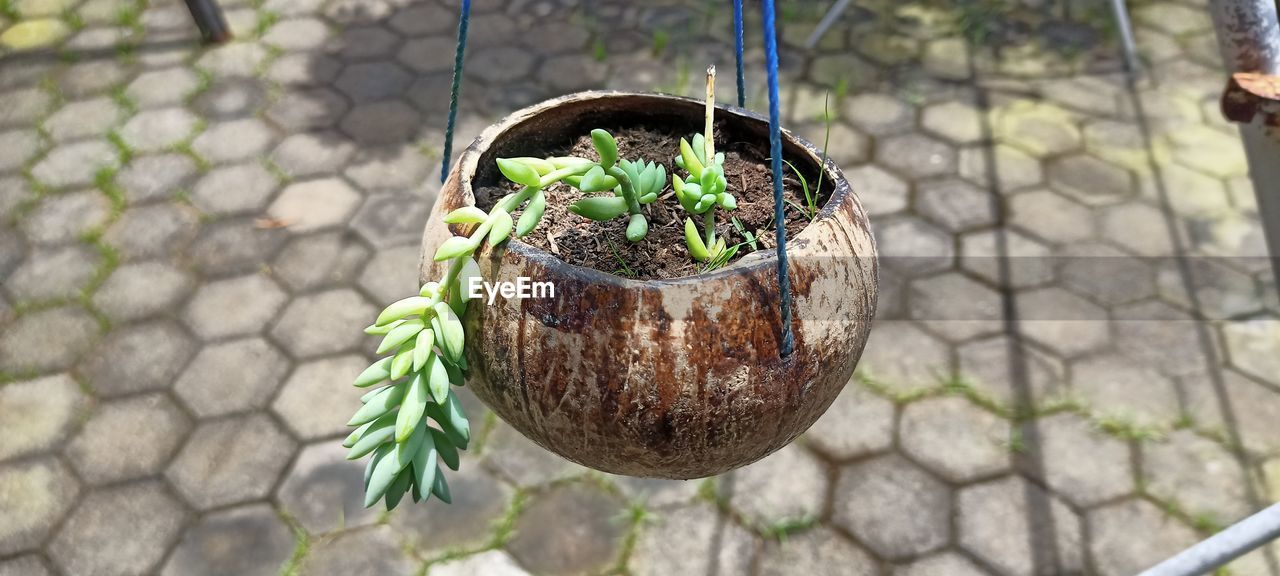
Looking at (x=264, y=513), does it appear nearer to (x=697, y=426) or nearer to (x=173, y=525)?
(x=173, y=525)

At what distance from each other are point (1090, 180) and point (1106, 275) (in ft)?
1.67

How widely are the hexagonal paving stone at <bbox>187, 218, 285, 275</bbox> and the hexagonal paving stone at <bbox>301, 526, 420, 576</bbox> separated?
1146 mm

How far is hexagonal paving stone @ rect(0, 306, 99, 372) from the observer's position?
8.77ft

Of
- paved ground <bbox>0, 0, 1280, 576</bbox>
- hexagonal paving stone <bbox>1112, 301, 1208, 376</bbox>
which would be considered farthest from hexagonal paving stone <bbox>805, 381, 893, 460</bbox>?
hexagonal paving stone <bbox>1112, 301, 1208, 376</bbox>

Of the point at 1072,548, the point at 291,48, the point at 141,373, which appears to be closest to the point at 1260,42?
the point at 1072,548

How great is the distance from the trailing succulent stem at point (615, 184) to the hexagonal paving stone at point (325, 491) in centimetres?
157

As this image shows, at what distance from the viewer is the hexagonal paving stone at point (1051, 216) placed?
3.03 m

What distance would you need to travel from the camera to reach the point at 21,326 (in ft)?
9.10

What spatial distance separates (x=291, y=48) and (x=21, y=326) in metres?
1.72

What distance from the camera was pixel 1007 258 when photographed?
9.71 ft

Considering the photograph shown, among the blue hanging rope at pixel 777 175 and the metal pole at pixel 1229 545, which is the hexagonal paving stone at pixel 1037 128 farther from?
the blue hanging rope at pixel 777 175

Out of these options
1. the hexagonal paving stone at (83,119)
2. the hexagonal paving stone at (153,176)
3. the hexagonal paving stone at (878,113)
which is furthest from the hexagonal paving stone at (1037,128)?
the hexagonal paving stone at (83,119)

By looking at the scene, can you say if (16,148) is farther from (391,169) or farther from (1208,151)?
(1208,151)

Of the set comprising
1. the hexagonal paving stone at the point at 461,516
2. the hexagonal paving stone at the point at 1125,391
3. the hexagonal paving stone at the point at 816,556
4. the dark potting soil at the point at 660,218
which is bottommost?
the hexagonal paving stone at the point at 816,556
